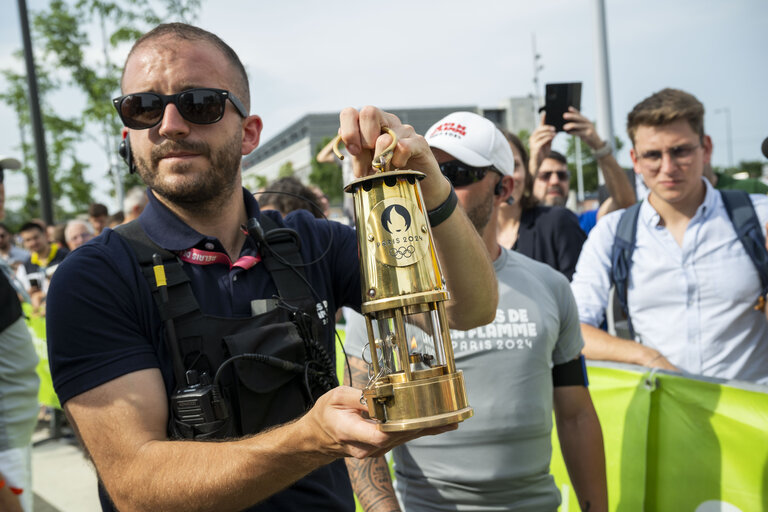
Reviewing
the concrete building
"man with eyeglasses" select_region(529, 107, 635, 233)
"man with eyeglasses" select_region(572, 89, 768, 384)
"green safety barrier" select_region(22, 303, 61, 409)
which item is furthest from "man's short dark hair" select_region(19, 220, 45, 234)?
the concrete building

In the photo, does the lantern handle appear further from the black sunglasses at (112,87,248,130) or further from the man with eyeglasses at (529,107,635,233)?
the man with eyeglasses at (529,107,635,233)

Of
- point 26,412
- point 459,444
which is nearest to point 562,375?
point 459,444

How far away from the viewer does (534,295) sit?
273 cm

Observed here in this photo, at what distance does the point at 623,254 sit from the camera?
12.4 feet

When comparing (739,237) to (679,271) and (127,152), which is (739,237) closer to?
(679,271)

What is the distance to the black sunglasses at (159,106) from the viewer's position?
6.36ft

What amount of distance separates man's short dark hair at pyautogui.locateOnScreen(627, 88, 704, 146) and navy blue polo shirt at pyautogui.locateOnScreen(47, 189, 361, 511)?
8.62 feet

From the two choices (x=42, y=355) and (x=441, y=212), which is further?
(x=42, y=355)

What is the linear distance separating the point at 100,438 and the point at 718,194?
11.2 feet

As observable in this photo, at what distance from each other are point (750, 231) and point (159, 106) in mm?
3029

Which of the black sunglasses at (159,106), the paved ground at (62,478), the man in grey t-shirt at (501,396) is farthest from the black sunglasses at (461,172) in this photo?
the paved ground at (62,478)

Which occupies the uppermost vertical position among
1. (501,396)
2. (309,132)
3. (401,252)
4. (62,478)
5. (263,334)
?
(309,132)

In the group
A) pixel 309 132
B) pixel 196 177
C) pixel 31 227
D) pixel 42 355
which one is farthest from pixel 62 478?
pixel 309 132

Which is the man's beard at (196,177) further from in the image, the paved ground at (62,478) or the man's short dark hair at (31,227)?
the man's short dark hair at (31,227)
